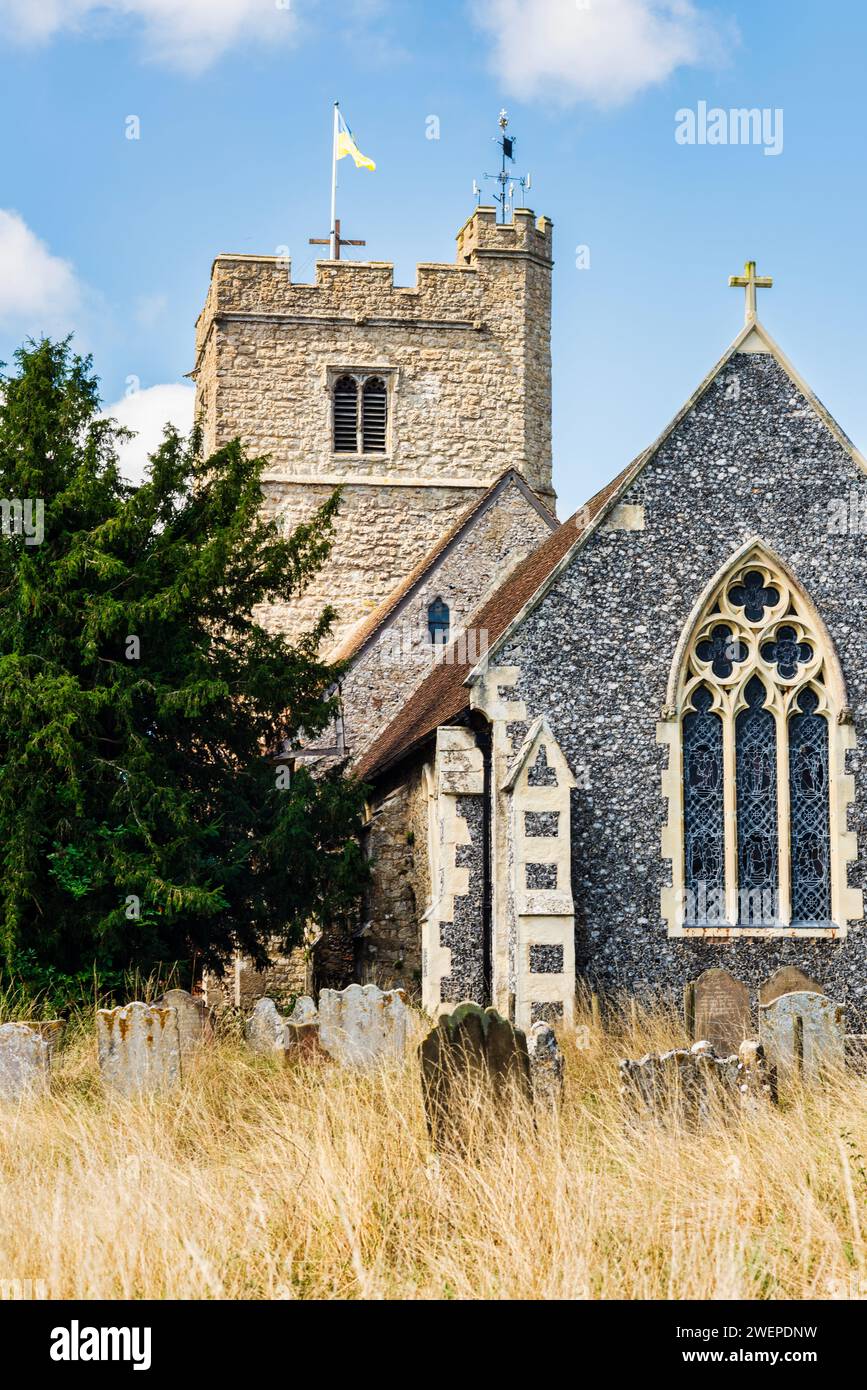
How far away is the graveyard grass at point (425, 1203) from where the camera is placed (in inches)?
253

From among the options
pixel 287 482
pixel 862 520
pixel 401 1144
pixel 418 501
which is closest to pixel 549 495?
pixel 418 501

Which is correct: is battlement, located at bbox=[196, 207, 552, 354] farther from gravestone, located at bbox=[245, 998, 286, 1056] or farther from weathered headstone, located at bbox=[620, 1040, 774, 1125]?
weathered headstone, located at bbox=[620, 1040, 774, 1125]

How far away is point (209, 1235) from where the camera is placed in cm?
683

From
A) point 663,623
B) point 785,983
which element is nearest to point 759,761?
point 663,623

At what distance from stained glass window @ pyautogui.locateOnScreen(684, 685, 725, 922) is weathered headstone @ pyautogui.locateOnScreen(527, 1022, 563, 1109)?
5.33 meters

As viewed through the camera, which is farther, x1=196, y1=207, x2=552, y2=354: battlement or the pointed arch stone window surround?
x1=196, y1=207, x2=552, y2=354: battlement

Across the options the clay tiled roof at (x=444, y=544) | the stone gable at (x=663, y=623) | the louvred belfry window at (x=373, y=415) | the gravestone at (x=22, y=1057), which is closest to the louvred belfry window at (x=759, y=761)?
the stone gable at (x=663, y=623)

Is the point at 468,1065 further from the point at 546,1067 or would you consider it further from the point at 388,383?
the point at 388,383

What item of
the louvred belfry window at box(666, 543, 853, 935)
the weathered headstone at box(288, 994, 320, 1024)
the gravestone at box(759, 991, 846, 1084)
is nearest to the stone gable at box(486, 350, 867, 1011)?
the louvred belfry window at box(666, 543, 853, 935)

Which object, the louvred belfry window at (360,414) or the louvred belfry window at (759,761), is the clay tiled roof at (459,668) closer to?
the louvred belfry window at (759,761)

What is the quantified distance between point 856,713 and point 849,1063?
530 centimetres

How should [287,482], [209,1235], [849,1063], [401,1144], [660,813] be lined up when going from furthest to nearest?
[287,482]
[660,813]
[849,1063]
[401,1144]
[209,1235]

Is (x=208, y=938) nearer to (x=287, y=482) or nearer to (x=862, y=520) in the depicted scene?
(x=862, y=520)

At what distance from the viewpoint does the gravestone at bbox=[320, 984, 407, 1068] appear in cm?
1111
